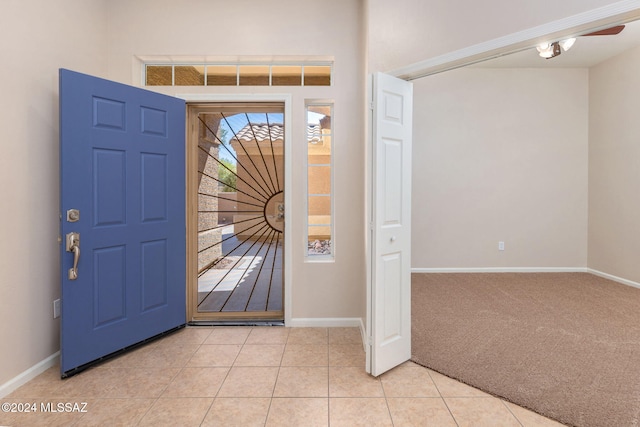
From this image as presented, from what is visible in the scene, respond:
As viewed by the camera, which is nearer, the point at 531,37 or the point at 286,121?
the point at 531,37

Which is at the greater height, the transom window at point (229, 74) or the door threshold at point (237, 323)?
the transom window at point (229, 74)

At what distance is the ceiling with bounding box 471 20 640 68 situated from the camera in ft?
12.7

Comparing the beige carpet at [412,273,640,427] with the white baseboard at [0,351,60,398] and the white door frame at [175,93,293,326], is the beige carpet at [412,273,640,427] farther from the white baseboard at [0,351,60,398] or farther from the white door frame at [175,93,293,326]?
the white baseboard at [0,351,60,398]

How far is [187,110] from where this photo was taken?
123 inches

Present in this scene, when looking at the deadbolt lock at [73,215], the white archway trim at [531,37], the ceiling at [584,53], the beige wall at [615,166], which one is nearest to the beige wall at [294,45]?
the white archway trim at [531,37]

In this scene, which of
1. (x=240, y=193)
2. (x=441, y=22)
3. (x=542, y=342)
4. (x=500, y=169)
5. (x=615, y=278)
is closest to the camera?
(x=441, y=22)

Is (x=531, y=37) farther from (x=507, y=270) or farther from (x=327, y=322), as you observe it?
(x=507, y=270)

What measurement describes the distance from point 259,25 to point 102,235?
7.66 feet

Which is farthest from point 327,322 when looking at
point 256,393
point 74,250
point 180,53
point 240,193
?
point 180,53

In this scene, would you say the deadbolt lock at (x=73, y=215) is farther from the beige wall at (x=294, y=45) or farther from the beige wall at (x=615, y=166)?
the beige wall at (x=615, y=166)

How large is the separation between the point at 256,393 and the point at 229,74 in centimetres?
280

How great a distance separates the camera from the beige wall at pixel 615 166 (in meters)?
4.17

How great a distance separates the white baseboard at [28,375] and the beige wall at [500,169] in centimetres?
445

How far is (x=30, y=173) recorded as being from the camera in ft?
7.27
